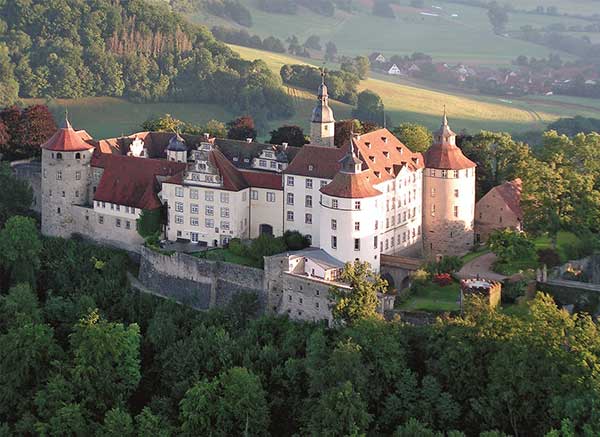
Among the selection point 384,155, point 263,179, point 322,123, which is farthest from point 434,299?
point 322,123

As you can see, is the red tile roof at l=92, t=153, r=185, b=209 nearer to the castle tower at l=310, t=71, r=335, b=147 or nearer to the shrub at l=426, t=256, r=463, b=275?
the castle tower at l=310, t=71, r=335, b=147

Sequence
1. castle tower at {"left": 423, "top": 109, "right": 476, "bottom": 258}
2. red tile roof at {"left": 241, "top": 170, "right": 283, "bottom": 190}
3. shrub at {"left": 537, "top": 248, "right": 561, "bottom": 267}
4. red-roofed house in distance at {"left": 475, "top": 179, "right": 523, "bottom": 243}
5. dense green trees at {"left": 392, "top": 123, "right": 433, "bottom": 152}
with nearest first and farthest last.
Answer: shrub at {"left": 537, "top": 248, "right": 561, "bottom": 267}
castle tower at {"left": 423, "top": 109, "right": 476, "bottom": 258}
red tile roof at {"left": 241, "top": 170, "right": 283, "bottom": 190}
red-roofed house in distance at {"left": 475, "top": 179, "right": 523, "bottom": 243}
dense green trees at {"left": 392, "top": 123, "right": 433, "bottom": 152}

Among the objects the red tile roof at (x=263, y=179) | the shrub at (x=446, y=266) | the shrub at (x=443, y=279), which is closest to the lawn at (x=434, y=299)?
the shrub at (x=443, y=279)

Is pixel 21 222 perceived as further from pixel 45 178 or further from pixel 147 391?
pixel 147 391

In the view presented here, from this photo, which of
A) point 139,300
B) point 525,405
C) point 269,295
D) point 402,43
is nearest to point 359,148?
point 269,295

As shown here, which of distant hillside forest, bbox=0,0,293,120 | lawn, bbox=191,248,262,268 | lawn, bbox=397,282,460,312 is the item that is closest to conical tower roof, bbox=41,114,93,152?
lawn, bbox=191,248,262,268

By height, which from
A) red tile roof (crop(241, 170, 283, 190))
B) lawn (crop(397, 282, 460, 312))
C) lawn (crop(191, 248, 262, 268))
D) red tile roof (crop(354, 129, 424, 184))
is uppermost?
red tile roof (crop(354, 129, 424, 184))
